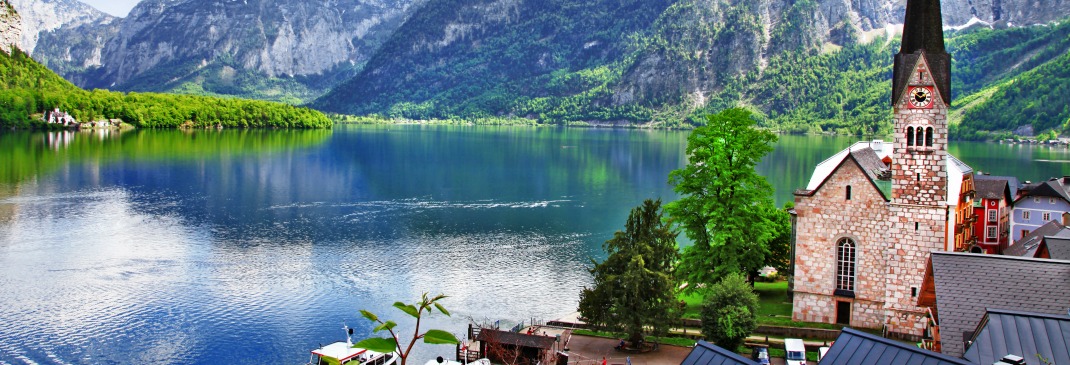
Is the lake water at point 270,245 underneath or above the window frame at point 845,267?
underneath

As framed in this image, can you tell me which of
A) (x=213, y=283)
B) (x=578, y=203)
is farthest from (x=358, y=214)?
(x=213, y=283)

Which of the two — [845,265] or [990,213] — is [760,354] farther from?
[990,213]

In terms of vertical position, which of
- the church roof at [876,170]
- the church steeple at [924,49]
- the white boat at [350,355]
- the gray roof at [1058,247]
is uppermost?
the church steeple at [924,49]

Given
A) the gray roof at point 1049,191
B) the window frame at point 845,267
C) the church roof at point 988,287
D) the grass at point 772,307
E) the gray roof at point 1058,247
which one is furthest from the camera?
the gray roof at point 1049,191

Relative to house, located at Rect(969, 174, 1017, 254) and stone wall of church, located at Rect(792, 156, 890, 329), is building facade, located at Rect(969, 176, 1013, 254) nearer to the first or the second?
house, located at Rect(969, 174, 1017, 254)

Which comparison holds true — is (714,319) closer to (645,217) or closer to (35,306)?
(645,217)

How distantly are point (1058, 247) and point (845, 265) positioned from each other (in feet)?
28.1

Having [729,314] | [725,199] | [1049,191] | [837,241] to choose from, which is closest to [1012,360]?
[729,314]

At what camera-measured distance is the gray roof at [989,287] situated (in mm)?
23172

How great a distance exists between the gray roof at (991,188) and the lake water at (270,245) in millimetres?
26316

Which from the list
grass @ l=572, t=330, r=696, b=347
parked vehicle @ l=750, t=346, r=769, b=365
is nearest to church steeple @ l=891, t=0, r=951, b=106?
Result: parked vehicle @ l=750, t=346, r=769, b=365

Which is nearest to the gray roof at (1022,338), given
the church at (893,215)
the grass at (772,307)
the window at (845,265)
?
the church at (893,215)

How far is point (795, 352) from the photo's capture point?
3647 centimetres

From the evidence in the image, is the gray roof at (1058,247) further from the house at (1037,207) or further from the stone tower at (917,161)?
the house at (1037,207)
